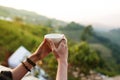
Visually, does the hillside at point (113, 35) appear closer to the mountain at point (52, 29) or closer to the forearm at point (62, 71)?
the mountain at point (52, 29)

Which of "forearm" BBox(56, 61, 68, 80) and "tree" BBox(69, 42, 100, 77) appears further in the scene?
"tree" BBox(69, 42, 100, 77)

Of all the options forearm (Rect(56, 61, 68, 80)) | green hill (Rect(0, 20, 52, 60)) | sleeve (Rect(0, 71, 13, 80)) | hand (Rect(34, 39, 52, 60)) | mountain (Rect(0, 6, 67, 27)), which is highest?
hand (Rect(34, 39, 52, 60))

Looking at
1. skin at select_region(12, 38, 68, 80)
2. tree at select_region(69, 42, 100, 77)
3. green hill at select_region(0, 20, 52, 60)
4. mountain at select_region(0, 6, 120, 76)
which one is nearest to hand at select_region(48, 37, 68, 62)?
skin at select_region(12, 38, 68, 80)

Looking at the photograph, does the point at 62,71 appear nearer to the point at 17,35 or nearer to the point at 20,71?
the point at 20,71

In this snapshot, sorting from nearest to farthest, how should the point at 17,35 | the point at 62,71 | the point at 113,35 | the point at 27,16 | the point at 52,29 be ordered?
1. the point at 62,71
2. the point at 52,29
3. the point at 17,35
4. the point at 27,16
5. the point at 113,35

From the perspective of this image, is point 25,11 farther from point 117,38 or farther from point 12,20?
point 117,38

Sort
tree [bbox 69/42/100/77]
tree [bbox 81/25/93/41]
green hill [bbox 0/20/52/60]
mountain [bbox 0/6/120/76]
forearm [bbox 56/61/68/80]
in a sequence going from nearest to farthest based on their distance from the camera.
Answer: forearm [bbox 56/61/68/80], tree [bbox 69/42/100/77], green hill [bbox 0/20/52/60], mountain [bbox 0/6/120/76], tree [bbox 81/25/93/41]

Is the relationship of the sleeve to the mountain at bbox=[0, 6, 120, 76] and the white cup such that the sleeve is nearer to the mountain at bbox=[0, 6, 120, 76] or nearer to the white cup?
the white cup

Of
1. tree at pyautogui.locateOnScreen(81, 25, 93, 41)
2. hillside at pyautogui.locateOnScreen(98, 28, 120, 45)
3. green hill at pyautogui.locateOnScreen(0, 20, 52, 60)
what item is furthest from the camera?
hillside at pyautogui.locateOnScreen(98, 28, 120, 45)

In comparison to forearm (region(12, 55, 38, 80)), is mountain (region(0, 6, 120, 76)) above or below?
below

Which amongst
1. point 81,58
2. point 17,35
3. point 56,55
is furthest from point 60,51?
point 17,35

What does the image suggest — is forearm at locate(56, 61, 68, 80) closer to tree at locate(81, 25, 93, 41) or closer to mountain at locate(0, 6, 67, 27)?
tree at locate(81, 25, 93, 41)

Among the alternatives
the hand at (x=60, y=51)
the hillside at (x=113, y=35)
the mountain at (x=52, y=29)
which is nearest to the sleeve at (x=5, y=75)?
the hand at (x=60, y=51)

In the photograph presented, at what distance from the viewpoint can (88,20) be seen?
308 inches
